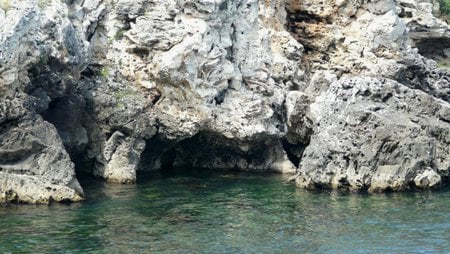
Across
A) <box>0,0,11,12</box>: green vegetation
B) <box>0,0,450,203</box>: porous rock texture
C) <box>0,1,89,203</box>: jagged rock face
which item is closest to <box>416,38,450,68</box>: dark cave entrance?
<box>0,0,450,203</box>: porous rock texture

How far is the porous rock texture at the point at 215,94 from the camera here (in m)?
31.2

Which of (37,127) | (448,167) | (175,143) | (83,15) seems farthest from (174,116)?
(448,167)

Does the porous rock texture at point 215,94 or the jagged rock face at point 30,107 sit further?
the porous rock texture at point 215,94

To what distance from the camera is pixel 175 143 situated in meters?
39.9

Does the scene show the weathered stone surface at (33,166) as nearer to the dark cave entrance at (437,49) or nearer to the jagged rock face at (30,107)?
the jagged rock face at (30,107)

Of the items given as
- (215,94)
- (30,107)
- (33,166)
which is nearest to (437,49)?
(215,94)

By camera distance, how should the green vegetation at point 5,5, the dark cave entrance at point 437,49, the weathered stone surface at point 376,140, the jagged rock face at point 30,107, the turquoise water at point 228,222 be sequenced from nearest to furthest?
the turquoise water at point 228,222 → the jagged rock face at point 30,107 → the green vegetation at point 5,5 → the weathered stone surface at point 376,140 → the dark cave entrance at point 437,49

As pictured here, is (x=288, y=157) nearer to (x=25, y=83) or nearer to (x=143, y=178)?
(x=143, y=178)

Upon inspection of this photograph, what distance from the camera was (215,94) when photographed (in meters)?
38.7

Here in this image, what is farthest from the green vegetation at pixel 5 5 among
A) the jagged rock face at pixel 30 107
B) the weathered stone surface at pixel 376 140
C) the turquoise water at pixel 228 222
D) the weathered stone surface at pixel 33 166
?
the weathered stone surface at pixel 376 140

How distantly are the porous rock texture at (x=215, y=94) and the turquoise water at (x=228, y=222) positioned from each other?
5.24ft

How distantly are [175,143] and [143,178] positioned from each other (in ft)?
8.79

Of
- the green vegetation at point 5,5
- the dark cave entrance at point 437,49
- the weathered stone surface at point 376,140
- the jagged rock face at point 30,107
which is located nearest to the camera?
the jagged rock face at point 30,107

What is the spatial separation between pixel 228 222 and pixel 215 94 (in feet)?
36.7
